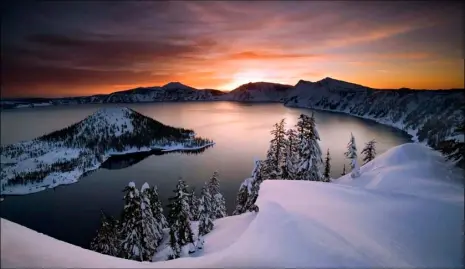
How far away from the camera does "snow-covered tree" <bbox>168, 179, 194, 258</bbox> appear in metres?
17.8

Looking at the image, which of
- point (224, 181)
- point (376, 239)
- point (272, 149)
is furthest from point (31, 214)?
point (376, 239)

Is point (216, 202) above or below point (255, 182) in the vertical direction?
below

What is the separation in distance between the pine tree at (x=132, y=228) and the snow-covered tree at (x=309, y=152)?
39.1 feet

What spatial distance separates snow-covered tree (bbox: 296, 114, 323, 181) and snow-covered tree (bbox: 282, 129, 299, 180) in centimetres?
59

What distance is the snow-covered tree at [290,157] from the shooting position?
59.2ft

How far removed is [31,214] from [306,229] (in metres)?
53.0

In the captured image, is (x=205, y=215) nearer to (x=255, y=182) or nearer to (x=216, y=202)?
(x=216, y=202)

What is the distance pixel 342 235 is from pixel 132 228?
53.0ft

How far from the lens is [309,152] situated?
688 inches

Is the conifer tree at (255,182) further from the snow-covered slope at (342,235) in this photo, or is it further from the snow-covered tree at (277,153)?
the snow-covered slope at (342,235)

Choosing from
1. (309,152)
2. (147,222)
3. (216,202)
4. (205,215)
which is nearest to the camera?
(309,152)

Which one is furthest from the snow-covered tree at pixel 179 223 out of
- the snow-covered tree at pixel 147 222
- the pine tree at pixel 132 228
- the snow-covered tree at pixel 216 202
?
the snow-covered tree at pixel 216 202

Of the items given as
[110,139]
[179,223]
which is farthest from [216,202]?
[110,139]

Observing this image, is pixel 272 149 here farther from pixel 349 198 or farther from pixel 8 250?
pixel 8 250
